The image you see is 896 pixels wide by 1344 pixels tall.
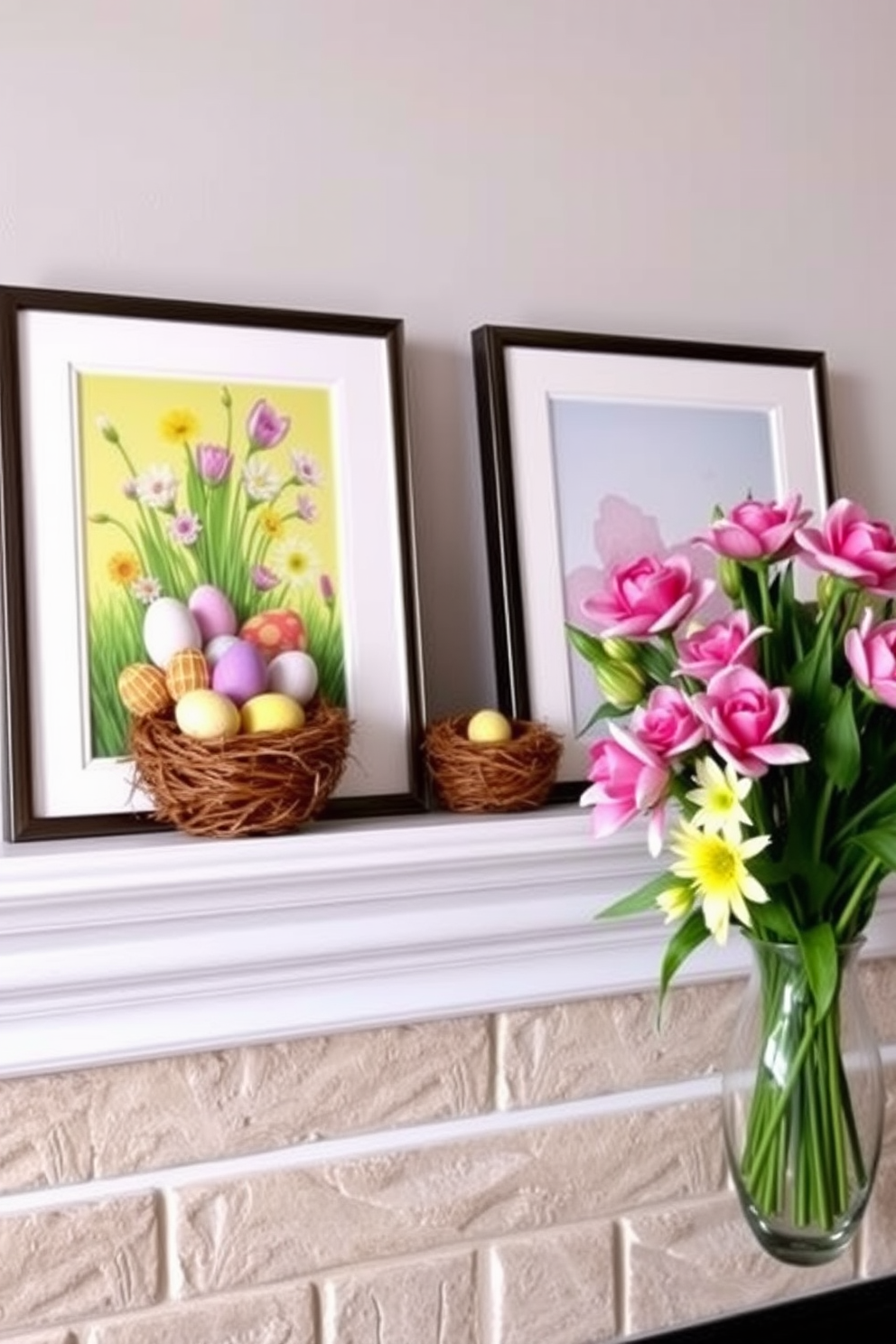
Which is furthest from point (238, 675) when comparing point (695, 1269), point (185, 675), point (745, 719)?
point (695, 1269)

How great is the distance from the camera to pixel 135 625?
109 cm

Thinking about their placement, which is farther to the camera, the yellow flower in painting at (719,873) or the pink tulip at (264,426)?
A: the pink tulip at (264,426)

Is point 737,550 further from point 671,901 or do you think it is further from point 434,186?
point 434,186

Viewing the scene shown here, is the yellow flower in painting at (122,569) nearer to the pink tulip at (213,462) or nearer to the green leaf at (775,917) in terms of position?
the pink tulip at (213,462)

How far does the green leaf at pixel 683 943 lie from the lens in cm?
104

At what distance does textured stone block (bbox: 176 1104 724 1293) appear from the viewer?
1.02 m

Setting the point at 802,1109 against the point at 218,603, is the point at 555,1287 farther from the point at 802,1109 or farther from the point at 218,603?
the point at 218,603

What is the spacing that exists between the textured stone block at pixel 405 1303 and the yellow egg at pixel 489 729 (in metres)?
0.39

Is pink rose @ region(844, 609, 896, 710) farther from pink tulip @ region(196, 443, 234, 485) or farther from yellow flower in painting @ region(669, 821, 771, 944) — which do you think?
pink tulip @ region(196, 443, 234, 485)

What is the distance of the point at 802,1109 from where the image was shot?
106cm

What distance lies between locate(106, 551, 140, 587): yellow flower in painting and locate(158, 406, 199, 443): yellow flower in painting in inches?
3.9

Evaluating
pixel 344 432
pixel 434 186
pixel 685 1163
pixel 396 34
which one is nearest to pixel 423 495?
pixel 344 432

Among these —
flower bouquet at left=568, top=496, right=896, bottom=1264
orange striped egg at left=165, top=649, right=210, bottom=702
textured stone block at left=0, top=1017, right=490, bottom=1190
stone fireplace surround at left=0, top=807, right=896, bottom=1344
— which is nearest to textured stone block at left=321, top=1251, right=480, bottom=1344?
stone fireplace surround at left=0, top=807, right=896, bottom=1344

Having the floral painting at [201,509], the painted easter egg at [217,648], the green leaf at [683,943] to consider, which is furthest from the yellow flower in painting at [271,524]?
the green leaf at [683,943]
